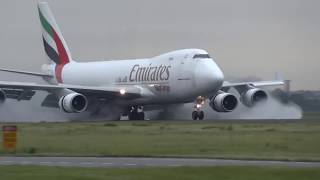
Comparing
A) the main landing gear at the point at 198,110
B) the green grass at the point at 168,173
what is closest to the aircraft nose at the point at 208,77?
the main landing gear at the point at 198,110

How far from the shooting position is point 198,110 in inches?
2995

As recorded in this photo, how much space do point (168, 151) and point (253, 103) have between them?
4395 centimetres

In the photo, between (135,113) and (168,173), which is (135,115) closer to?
(135,113)

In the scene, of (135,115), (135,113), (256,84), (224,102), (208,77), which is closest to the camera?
(208,77)

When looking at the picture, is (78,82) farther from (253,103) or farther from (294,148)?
(294,148)

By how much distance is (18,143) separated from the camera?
45.5 m

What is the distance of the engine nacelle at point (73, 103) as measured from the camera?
247ft

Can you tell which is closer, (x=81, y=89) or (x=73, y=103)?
(x=73, y=103)

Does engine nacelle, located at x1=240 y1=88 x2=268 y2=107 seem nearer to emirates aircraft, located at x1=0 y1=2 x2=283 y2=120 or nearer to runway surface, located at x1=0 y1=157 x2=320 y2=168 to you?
emirates aircraft, located at x1=0 y1=2 x2=283 y2=120

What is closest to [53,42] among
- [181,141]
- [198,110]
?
[198,110]

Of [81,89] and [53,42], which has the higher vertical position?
[53,42]

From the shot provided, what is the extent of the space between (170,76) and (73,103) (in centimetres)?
826

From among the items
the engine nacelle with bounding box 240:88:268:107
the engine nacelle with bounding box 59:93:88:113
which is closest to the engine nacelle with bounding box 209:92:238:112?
the engine nacelle with bounding box 240:88:268:107

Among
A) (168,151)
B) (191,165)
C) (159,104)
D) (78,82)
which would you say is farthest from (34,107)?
(191,165)
